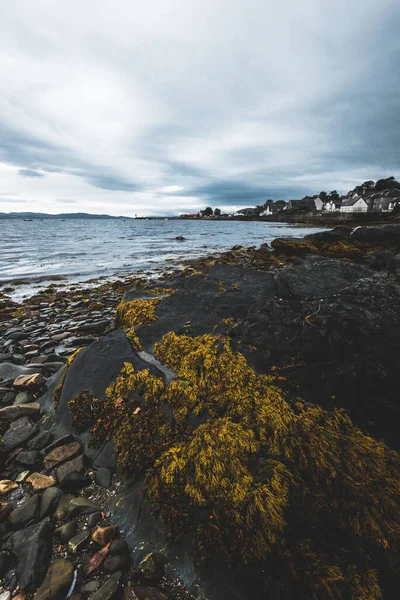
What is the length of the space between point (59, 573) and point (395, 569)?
234cm

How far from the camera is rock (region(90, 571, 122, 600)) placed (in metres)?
1.86

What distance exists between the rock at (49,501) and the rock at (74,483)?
6 cm

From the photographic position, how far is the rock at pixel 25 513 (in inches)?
94.5

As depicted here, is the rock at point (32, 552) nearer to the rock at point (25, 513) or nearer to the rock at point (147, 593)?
the rock at point (25, 513)

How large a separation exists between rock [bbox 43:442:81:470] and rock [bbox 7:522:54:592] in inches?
26.0

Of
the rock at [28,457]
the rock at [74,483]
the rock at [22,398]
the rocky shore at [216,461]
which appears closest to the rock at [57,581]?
the rocky shore at [216,461]


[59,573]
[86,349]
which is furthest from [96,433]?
[86,349]

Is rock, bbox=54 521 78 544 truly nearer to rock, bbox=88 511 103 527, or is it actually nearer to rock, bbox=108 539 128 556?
rock, bbox=88 511 103 527

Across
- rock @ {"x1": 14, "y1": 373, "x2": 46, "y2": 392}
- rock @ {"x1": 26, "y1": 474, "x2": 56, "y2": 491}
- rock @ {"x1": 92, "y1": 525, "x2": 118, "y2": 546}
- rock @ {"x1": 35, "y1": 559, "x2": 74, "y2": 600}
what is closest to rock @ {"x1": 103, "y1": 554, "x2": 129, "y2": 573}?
rock @ {"x1": 92, "y1": 525, "x2": 118, "y2": 546}

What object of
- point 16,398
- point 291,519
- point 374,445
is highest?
point 374,445

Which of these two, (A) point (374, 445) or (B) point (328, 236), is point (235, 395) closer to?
(A) point (374, 445)

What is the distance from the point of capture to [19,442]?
3.30 metres

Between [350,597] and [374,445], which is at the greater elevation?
[374,445]

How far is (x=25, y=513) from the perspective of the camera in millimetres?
2467
